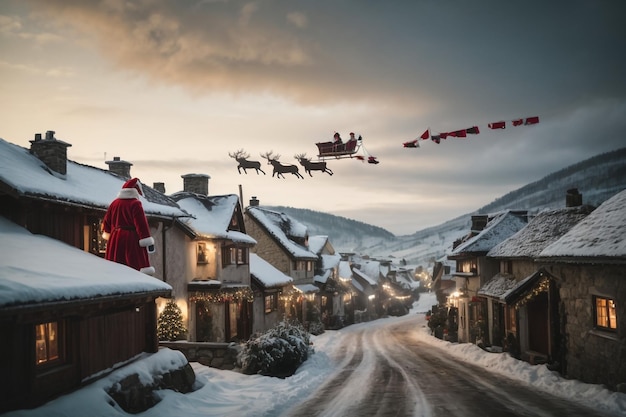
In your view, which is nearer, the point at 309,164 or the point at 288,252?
the point at 309,164

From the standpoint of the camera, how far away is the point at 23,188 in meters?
11.8

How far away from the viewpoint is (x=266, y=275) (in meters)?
33.4

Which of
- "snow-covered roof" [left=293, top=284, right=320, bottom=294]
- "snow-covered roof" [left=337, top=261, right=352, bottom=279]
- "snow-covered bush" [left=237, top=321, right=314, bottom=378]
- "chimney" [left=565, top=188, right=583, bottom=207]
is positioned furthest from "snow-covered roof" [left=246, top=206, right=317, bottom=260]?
"chimney" [left=565, top=188, right=583, bottom=207]

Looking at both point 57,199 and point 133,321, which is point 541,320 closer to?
point 133,321

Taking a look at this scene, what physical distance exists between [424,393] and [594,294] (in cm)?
707

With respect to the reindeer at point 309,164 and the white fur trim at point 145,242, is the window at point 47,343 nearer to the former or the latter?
the white fur trim at point 145,242

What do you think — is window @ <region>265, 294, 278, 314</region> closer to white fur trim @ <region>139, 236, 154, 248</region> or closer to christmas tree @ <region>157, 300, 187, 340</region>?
christmas tree @ <region>157, 300, 187, 340</region>

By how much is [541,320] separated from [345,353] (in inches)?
456

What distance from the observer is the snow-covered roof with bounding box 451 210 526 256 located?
30630 mm

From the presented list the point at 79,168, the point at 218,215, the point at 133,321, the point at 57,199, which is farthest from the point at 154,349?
the point at 218,215

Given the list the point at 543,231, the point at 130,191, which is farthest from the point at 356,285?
the point at 130,191

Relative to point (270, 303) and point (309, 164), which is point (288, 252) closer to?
point (270, 303)

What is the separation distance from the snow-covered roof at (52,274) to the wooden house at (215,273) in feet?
32.5

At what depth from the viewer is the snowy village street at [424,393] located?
13.1 m
